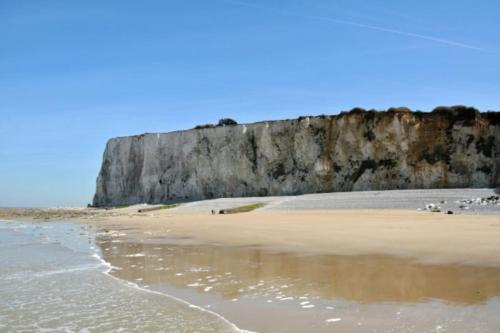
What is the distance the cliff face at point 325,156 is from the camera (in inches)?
1278

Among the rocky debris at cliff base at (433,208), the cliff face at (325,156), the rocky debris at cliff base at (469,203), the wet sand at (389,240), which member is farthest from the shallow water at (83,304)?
the cliff face at (325,156)

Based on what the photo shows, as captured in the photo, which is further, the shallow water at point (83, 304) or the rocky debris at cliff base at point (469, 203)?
the rocky debris at cliff base at point (469, 203)

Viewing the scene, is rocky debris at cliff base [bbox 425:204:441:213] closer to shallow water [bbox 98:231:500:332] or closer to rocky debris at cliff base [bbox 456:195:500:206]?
rocky debris at cliff base [bbox 456:195:500:206]

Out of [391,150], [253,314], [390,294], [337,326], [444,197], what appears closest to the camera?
[337,326]

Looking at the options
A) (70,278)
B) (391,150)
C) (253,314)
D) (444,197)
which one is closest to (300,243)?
(70,278)

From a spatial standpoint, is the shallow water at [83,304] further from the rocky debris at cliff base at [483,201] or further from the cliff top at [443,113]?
the cliff top at [443,113]

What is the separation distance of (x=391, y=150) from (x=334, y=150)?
13.8 ft

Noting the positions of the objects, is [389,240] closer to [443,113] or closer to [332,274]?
[332,274]

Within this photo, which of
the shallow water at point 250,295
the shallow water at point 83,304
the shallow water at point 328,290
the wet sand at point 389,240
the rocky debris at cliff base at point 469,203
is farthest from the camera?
the rocky debris at cliff base at point 469,203

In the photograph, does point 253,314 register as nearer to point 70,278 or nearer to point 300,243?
point 70,278

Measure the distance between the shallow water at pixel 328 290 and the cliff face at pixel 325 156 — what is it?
25.9m

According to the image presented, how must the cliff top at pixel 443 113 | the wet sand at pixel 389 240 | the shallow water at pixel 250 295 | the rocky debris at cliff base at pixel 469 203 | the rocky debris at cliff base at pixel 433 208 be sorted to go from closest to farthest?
the shallow water at pixel 250 295 → the wet sand at pixel 389 240 → the rocky debris at cliff base at pixel 469 203 → the rocky debris at cliff base at pixel 433 208 → the cliff top at pixel 443 113

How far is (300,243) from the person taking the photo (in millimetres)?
11789

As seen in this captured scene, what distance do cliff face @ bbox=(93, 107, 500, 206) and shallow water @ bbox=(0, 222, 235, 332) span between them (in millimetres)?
27803
